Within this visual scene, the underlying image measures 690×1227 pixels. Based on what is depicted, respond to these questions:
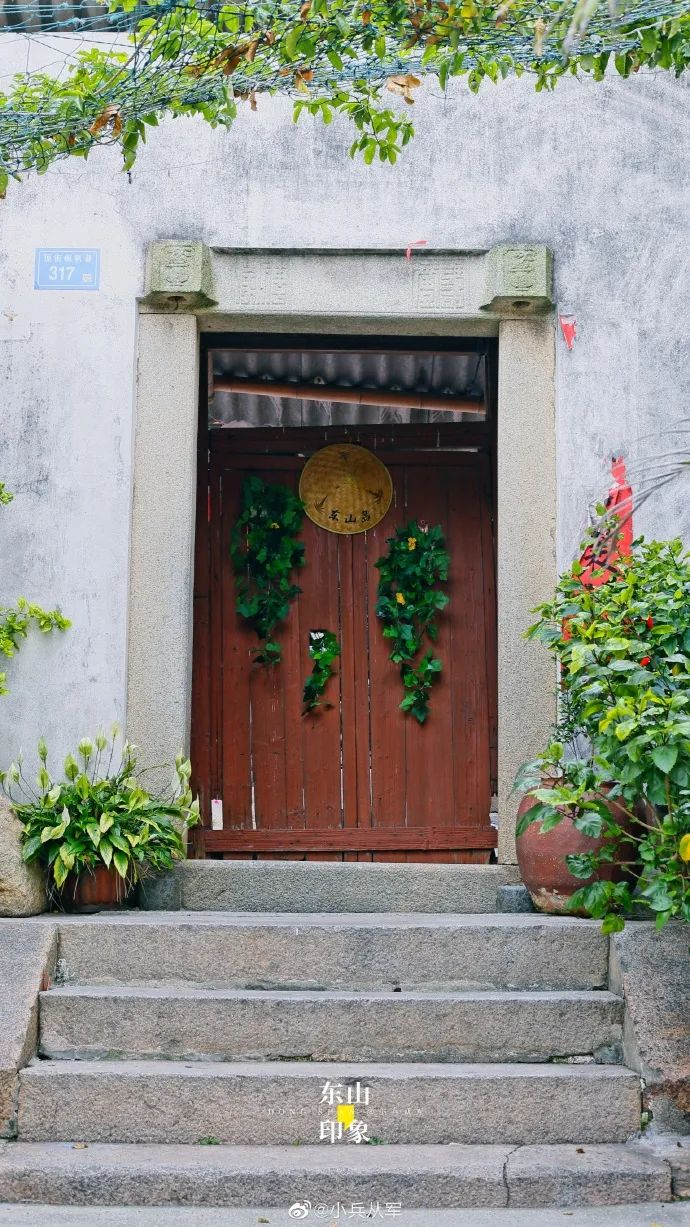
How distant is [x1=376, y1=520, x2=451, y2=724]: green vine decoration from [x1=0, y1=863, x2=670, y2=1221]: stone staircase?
190 cm

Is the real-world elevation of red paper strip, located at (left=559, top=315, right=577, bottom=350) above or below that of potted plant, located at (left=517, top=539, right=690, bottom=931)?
above

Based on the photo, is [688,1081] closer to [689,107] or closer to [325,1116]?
[325,1116]

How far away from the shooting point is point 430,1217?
3.71 m

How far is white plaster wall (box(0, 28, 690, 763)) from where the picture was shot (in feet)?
19.1

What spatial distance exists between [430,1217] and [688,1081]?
1000mm

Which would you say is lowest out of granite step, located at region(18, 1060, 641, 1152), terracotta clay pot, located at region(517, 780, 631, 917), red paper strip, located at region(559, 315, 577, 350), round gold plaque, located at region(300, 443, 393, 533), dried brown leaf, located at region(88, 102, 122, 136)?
granite step, located at region(18, 1060, 641, 1152)

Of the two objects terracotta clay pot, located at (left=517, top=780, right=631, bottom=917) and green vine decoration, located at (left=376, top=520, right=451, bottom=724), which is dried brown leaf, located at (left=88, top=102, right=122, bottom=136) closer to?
green vine decoration, located at (left=376, top=520, right=451, bottom=724)

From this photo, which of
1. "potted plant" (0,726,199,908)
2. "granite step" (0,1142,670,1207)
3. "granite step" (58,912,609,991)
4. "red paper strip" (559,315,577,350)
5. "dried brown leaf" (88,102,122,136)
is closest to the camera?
"granite step" (0,1142,670,1207)

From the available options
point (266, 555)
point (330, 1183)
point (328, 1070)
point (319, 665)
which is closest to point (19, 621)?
point (266, 555)

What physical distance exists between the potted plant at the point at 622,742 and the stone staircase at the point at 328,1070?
389mm

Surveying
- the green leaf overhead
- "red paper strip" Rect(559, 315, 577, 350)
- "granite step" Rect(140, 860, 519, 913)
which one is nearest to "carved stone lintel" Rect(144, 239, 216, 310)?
the green leaf overhead

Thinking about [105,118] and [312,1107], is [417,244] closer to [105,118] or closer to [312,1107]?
[105,118]

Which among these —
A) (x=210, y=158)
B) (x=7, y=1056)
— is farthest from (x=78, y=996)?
(x=210, y=158)

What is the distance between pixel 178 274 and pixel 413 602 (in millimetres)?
2033
